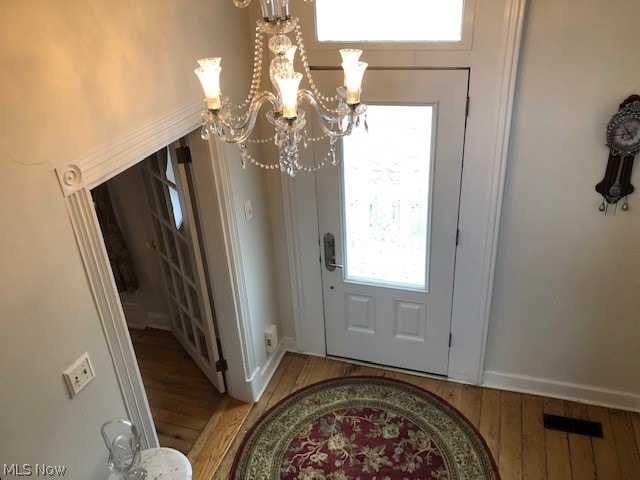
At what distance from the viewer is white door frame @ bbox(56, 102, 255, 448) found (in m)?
1.94

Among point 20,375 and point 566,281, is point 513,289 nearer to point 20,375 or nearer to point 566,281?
point 566,281

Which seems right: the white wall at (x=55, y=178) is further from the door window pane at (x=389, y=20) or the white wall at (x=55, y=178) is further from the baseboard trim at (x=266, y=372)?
the baseboard trim at (x=266, y=372)

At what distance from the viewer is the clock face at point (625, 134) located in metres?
2.52

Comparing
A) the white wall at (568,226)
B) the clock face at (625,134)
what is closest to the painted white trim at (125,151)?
the white wall at (568,226)

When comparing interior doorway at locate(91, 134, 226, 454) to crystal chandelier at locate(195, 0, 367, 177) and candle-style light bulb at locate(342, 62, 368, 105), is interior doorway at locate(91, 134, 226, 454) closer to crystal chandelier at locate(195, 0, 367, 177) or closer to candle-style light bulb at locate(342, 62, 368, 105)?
crystal chandelier at locate(195, 0, 367, 177)

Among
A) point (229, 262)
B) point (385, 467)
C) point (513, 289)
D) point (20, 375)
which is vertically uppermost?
point (20, 375)

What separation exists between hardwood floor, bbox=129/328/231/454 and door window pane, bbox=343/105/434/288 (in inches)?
49.0

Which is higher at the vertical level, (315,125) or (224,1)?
(224,1)

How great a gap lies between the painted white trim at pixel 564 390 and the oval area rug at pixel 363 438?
0.37 m

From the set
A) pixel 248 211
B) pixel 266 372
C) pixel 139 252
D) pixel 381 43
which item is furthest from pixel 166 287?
pixel 381 43

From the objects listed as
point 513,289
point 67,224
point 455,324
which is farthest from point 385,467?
point 67,224

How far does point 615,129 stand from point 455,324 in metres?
1.43

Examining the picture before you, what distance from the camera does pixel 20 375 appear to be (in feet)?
5.83

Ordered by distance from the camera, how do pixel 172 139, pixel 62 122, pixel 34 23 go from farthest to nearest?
pixel 172 139 → pixel 62 122 → pixel 34 23
